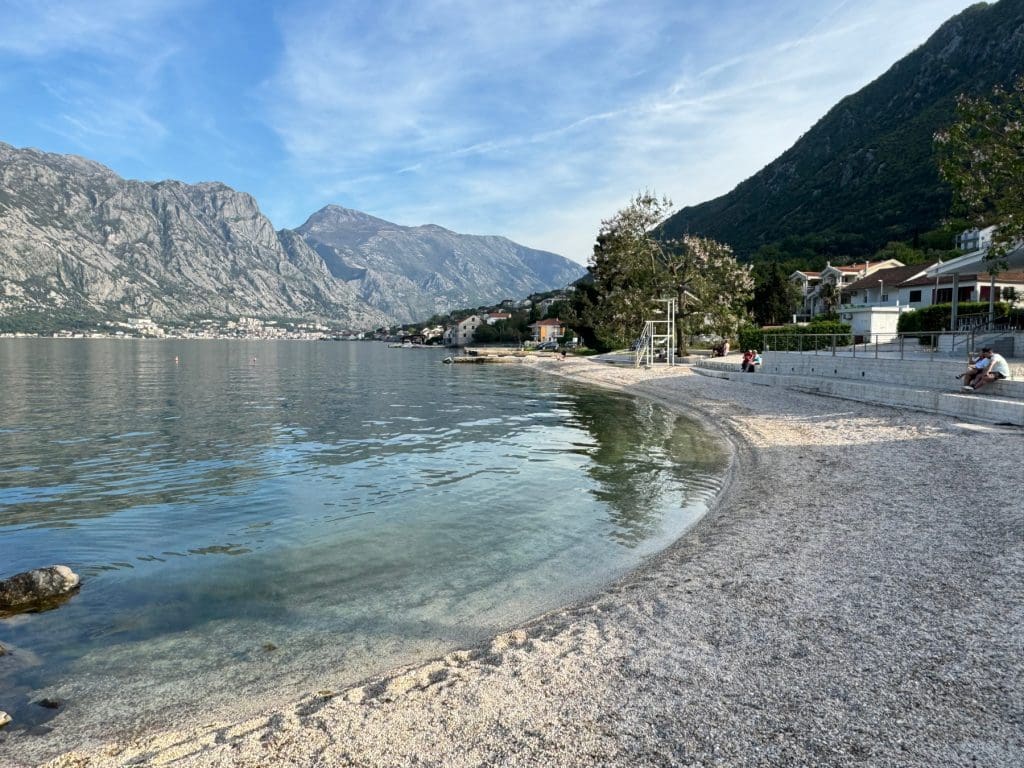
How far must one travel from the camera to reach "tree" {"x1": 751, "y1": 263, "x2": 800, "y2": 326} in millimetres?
78875

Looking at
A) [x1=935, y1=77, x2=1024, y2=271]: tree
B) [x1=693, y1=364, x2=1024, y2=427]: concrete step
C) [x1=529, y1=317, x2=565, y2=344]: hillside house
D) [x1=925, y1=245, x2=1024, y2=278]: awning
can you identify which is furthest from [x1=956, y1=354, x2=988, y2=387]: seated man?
[x1=529, y1=317, x2=565, y2=344]: hillside house

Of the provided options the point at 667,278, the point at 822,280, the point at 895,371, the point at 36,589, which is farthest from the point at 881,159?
the point at 36,589

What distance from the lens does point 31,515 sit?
42.3 ft

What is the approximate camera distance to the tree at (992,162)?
2228 cm

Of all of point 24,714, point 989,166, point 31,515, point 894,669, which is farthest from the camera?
point 989,166

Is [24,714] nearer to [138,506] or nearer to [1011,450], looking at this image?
[138,506]

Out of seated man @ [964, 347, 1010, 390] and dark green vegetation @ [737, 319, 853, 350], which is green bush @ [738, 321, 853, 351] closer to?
dark green vegetation @ [737, 319, 853, 350]

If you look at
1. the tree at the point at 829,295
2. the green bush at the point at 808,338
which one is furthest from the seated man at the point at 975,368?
the tree at the point at 829,295

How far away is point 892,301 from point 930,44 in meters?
147

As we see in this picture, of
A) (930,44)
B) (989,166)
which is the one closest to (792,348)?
(989,166)

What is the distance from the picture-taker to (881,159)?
13312 cm

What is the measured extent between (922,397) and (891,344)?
16.5 meters

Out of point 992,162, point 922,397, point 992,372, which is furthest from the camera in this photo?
point 992,162

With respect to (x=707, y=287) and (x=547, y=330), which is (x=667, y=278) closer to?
(x=707, y=287)
